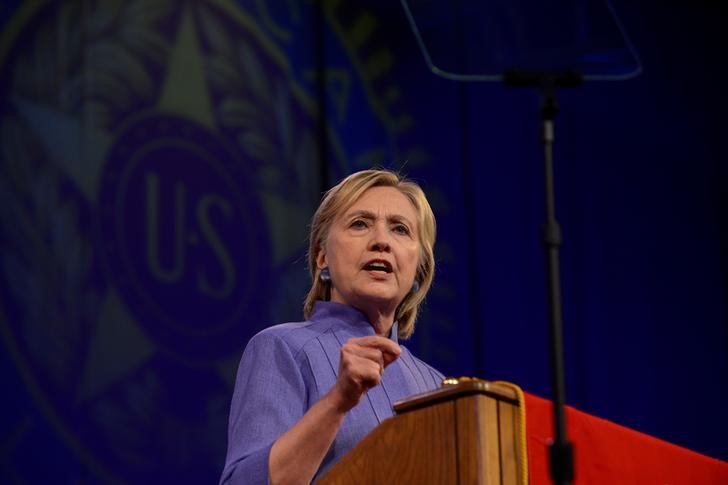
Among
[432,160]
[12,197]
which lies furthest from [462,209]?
[12,197]

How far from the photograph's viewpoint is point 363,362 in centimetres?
140

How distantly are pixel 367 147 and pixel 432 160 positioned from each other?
0.31 meters

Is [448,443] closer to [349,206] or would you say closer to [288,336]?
[288,336]

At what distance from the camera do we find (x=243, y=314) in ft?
11.0

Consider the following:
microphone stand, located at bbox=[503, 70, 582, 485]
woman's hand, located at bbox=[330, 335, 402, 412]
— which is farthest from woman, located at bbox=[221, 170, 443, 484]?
microphone stand, located at bbox=[503, 70, 582, 485]

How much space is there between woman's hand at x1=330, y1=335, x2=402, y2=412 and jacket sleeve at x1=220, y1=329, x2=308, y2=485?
0.18 m

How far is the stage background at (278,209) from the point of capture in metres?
2.94

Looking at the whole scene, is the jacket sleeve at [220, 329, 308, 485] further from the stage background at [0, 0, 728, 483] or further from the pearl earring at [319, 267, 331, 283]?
the stage background at [0, 0, 728, 483]

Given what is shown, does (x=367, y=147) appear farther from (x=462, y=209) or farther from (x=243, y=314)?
(x=243, y=314)

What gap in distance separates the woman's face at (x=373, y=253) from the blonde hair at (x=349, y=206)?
2 cm

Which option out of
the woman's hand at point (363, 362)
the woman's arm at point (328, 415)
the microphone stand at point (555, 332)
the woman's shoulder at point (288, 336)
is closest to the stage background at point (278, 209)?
the woman's shoulder at point (288, 336)

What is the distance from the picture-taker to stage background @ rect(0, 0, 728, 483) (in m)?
2.94

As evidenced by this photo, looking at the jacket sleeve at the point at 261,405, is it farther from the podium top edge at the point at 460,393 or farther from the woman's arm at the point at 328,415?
the podium top edge at the point at 460,393

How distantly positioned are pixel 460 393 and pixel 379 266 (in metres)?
0.58
